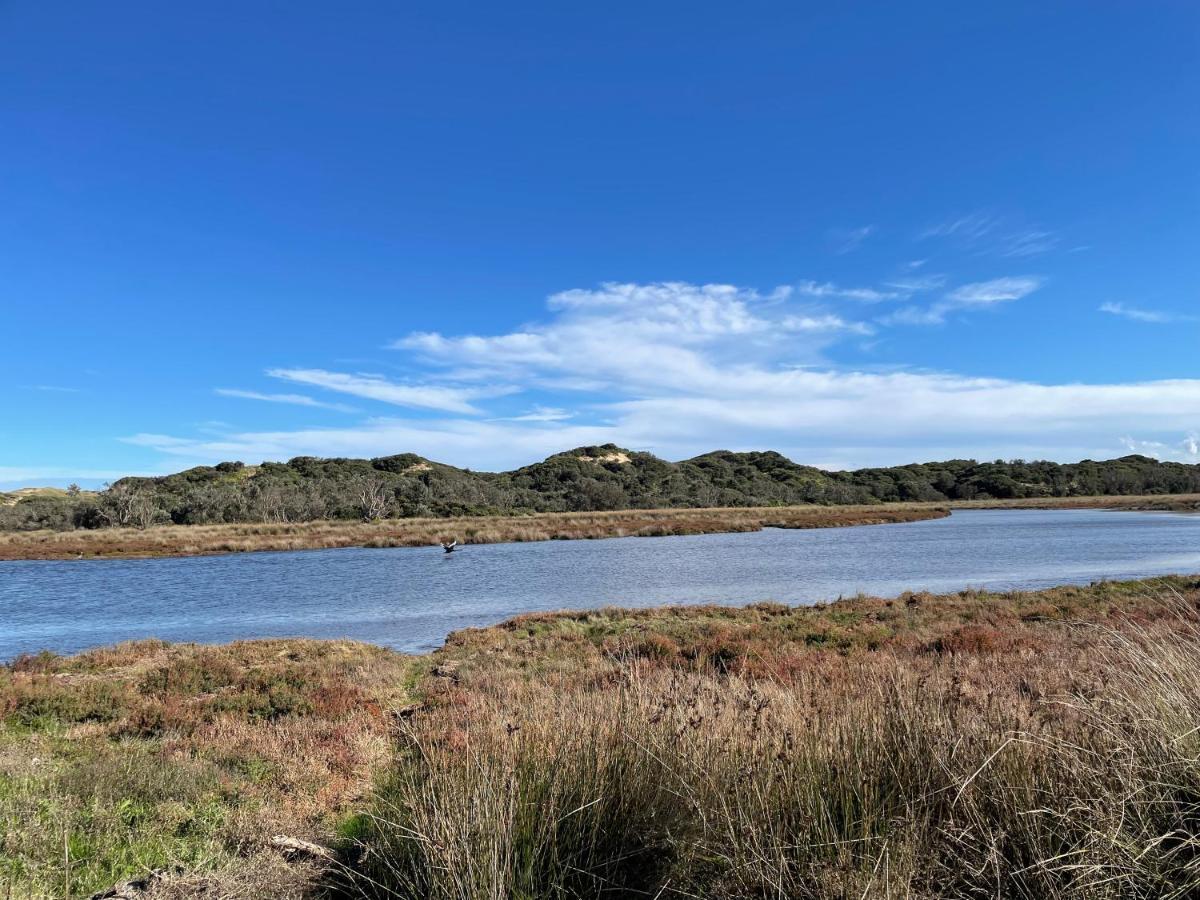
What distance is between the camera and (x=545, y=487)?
138 m

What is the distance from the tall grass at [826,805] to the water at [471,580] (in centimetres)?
1667

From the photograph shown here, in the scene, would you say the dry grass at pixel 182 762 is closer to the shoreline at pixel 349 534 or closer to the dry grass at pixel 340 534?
the shoreline at pixel 349 534

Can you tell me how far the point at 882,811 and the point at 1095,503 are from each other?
5276 inches

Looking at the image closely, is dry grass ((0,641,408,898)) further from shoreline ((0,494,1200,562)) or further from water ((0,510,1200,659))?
shoreline ((0,494,1200,562))

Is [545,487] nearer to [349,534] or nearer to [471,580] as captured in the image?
[349,534]

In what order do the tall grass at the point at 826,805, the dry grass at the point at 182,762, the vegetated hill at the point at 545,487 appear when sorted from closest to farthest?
1. the tall grass at the point at 826,805
2. the dry grass at the point at 182,762
3. the vegetated hill at the point at 545,487

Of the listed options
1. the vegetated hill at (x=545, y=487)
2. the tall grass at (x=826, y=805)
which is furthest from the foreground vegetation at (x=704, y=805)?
the vegetated hill at (x=545, y=487)

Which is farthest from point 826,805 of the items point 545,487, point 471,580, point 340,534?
point 545,487

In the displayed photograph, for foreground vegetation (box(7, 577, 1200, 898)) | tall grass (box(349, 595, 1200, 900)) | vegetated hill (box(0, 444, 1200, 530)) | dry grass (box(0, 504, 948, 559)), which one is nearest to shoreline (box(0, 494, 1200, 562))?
dry grass (box(0, 504, 948, 559))

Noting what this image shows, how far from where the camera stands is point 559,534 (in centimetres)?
6519

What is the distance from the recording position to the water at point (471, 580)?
A: 2505 cm

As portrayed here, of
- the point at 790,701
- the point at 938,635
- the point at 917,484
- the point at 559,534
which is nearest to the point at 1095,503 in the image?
the point at 917,484

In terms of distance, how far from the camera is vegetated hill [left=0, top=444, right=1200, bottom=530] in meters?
82.4

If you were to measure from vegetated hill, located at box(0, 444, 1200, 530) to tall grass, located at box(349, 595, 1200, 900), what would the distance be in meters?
82.5
